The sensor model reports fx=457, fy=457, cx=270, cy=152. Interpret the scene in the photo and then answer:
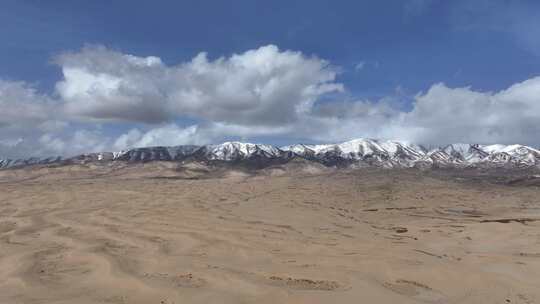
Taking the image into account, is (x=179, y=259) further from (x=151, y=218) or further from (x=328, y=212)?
(x=328, y=212)

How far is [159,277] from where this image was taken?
31.9 ft

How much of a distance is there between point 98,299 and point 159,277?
5.57ft

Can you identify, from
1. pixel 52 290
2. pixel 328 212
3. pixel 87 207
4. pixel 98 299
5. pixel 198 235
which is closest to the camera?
pixel 98 299

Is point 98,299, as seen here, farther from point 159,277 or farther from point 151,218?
point 151,218

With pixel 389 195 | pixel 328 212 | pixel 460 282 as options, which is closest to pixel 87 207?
pixel 328 212

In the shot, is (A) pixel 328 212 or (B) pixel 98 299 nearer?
(B) pixel 98 299

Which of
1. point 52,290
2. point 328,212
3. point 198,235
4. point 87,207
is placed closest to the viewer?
point 52,290

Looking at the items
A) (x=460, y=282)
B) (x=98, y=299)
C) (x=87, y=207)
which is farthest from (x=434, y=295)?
(x=87, y=207)

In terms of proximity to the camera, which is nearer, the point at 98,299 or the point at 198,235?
the point at 98,299

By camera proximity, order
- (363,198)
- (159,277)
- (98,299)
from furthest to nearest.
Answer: (363,198)
(159,277)
(98,299)

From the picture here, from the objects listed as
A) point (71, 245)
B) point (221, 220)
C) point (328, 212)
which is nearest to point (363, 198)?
point (328, 212)

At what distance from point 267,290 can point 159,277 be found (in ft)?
8.29

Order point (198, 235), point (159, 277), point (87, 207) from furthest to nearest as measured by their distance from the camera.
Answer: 1. point (87, 207)
2. point (198, 235)
3. point (159, 277)

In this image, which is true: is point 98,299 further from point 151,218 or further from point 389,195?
point 389,195
